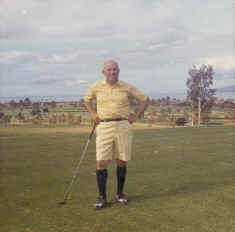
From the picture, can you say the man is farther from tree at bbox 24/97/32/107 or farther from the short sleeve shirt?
tree at bbox 24/97/32/107

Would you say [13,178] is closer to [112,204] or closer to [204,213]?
[112,204]

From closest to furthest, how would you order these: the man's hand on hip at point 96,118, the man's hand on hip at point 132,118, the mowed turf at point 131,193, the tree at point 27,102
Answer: the mowed turf at point 131,193 < the man's hand on hip at point 96,118 < the man's hand on hip at point 132,118 < the tree at point 27,102

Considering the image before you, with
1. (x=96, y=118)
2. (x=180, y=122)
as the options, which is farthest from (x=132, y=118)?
(x=180, y=122)

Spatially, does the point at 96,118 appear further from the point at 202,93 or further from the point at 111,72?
the point at 202,93

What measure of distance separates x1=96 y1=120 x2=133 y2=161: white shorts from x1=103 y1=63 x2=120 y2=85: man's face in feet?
2.04

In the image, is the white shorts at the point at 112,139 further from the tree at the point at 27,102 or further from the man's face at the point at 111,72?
the tree at the point at 27,102

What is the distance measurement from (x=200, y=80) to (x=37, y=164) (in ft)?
77.2

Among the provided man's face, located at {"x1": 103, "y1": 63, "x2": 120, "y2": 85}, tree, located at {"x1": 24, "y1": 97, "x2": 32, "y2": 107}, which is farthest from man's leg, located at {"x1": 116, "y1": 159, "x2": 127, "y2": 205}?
tree, located at {"x1": 24, "y1": 97, "x2": 32, "y2": 107}

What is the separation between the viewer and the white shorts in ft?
16.6

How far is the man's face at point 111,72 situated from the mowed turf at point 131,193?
1.85 meters

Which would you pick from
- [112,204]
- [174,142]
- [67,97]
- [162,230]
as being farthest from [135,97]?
[67,97]

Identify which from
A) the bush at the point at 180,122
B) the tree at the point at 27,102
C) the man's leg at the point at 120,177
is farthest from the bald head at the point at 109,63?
the tree at the point at 27,102

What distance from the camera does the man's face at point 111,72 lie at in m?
4.98

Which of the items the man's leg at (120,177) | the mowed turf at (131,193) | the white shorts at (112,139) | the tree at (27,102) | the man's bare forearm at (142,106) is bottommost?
the mowed turf at (131,193)
